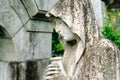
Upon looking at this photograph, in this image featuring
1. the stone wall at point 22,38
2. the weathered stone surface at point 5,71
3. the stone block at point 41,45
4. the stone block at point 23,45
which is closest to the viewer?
the stone wall at point 22,38

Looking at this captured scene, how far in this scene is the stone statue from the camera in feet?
9.75

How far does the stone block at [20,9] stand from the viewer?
521 centimetres

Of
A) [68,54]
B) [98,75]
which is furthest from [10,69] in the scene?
[98,75]

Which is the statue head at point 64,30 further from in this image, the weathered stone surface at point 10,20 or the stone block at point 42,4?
the stone block at point 42,4

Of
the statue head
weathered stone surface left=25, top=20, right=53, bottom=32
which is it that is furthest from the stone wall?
the statue head

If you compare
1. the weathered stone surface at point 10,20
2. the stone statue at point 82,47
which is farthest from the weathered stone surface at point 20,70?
the stone statue at point 82,47

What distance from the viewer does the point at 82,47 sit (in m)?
3.07

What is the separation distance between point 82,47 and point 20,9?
242cm

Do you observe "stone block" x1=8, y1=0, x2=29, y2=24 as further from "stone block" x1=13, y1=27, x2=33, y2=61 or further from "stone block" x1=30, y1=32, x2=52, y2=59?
"stone block" x1=30, y1=32, x2=52, y2=59

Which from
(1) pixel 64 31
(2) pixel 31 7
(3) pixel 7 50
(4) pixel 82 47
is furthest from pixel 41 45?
(4) pixel 82 47

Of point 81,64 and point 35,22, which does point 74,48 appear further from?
point 35,22

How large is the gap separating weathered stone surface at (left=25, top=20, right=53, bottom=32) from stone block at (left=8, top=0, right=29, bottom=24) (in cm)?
9

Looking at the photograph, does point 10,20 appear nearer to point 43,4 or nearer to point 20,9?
point 20,9

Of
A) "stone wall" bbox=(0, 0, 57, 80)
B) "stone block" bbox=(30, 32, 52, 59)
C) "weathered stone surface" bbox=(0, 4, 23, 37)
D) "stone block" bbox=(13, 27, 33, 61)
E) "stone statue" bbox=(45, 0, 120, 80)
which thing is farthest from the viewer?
"stone block" bbox=(30, 32, 52, 59)
